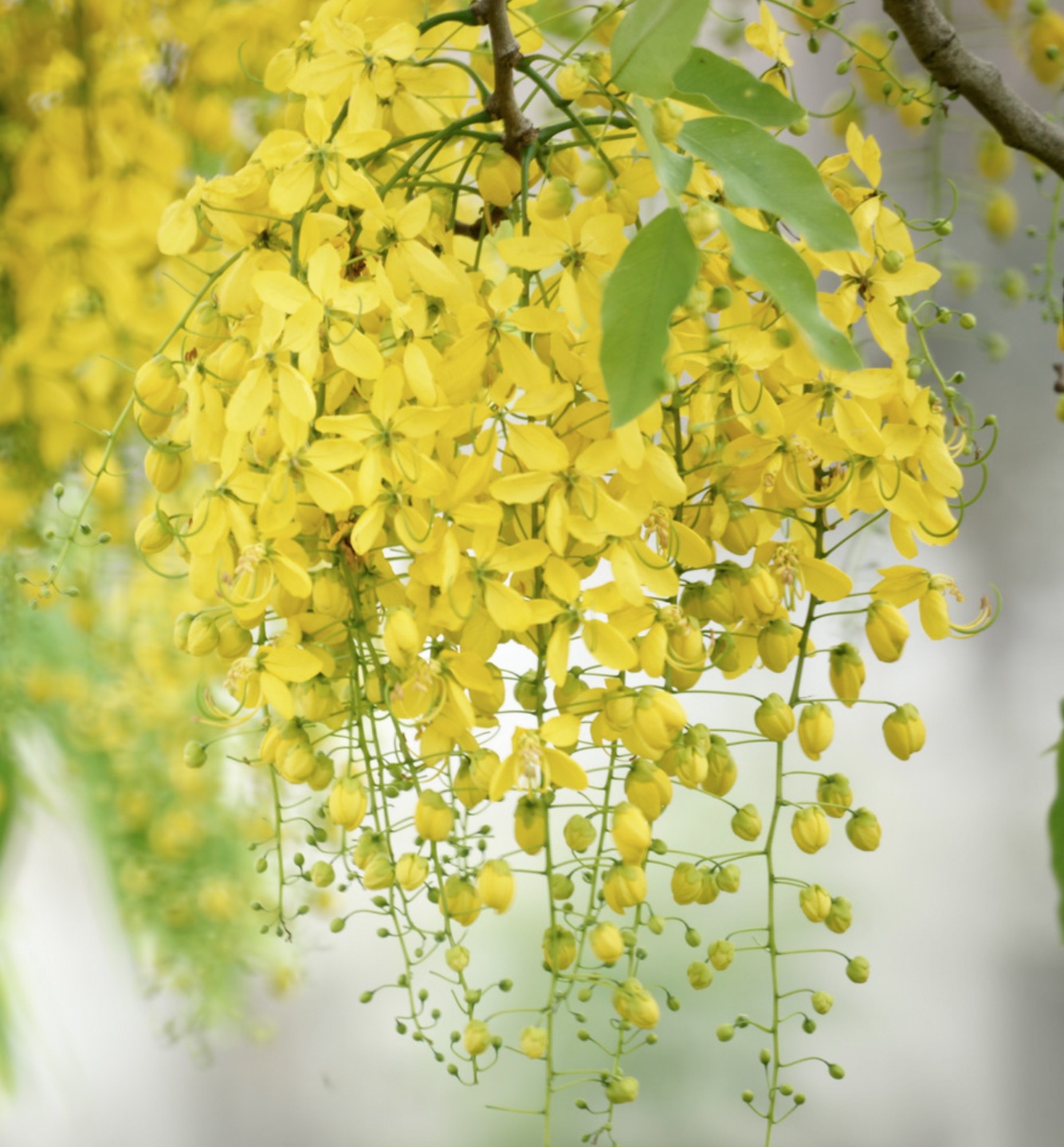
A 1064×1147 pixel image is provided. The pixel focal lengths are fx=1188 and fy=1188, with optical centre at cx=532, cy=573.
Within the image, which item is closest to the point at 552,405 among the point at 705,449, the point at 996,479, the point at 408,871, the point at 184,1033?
the point at 705,449

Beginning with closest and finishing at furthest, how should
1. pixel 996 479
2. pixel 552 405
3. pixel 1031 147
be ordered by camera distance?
pixel 552 405 < pixel 1031 147 < pixel 996 479

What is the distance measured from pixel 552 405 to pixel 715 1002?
72 centimetres

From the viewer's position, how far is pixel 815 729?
0.42m

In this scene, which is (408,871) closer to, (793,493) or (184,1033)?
(793,493)

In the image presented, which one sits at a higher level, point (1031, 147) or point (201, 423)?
point (1031, 147)

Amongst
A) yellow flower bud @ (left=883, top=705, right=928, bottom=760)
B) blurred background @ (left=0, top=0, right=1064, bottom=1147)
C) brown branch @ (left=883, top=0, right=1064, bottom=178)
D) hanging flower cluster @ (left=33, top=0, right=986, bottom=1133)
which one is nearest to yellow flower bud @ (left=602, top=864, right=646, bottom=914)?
hanging flower cluster @ (left=33, top=0, right=986, bottom=1133)

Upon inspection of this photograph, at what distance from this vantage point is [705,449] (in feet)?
1.25

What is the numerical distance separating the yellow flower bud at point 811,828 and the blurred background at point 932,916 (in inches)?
20.6

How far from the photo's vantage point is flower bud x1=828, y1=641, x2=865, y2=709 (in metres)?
0.42

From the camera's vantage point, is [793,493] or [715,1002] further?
[715,1002]

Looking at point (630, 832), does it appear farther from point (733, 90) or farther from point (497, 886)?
point (733, 90)

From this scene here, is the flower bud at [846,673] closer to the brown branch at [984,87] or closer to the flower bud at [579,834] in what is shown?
the flower bud at [579,834]

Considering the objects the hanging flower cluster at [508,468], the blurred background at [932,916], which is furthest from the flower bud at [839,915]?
the blurred background at [932,916]

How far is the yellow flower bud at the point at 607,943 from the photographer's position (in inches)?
14.7
